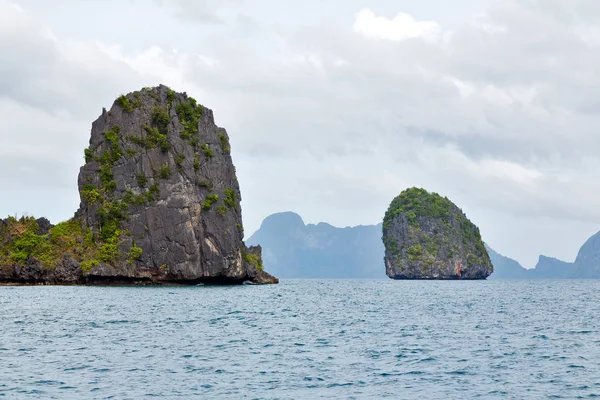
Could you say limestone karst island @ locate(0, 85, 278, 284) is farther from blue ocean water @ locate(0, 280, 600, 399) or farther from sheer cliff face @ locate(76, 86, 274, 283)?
blue ocean water @ locate(0, 280, 600, 399)

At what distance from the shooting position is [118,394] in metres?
24.3

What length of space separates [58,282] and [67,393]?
276 feet

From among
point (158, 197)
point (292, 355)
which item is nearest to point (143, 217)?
point (158, 197)

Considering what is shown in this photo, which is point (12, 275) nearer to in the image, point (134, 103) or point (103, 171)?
point (103, 171)

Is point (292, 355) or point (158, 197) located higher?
point (158, 197)

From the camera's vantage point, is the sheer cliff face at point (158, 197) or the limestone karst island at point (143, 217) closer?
the limestone karst island at point (143, 217)

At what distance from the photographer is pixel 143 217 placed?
10838 cm

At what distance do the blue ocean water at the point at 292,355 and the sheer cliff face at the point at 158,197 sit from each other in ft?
163

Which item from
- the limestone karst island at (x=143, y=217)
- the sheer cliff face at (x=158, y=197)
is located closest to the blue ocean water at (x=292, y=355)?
the limestone karst island at (x=143, y=217)

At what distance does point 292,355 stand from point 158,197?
260 feet

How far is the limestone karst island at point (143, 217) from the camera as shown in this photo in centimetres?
10425

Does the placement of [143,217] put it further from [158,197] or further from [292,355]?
[292,355]

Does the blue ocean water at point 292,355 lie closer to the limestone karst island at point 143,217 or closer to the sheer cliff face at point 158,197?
the limestone karst island at point 143,217

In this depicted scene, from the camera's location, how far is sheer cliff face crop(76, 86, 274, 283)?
107062 mm
